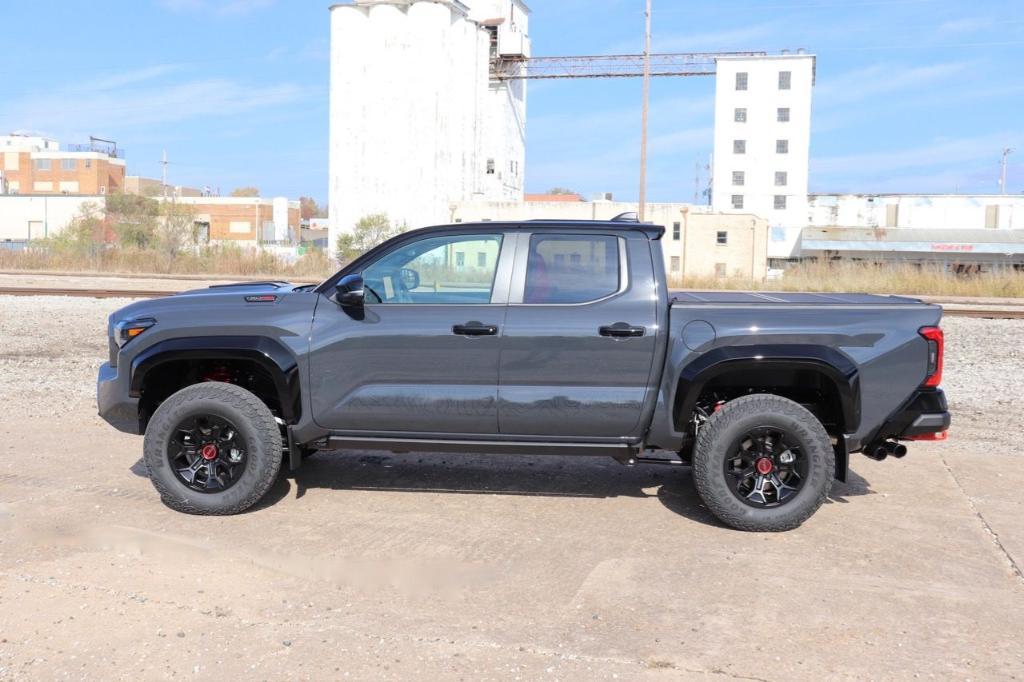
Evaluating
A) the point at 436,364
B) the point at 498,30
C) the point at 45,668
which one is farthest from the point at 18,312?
the point at 498,30

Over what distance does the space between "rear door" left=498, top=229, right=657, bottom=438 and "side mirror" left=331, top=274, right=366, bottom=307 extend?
92 cm

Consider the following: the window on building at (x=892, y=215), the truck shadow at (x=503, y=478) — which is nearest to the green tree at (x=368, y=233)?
the window on building at (x=892, y=215)

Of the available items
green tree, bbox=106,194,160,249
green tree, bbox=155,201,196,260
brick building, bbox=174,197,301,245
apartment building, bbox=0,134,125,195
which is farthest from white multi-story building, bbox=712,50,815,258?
apartment building, bbox=0,134,125,195

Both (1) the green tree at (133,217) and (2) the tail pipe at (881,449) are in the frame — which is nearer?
(2) the tail pipe at (881,449)

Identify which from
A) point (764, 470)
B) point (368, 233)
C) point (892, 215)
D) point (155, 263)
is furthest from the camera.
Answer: point (892, 215)

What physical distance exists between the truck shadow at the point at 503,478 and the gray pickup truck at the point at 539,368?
1.89 feet

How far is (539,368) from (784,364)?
1.49m

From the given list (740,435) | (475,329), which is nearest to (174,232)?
(475,329)

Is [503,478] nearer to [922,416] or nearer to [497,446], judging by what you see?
[497,446]

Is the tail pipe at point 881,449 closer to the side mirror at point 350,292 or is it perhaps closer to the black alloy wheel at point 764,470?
the black alloy wheel at point 764,470

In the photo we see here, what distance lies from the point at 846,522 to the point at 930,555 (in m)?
0.72

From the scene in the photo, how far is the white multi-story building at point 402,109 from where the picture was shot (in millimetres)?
71125

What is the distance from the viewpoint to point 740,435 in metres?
5.95

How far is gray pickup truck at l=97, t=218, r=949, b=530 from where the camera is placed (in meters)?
5.96
